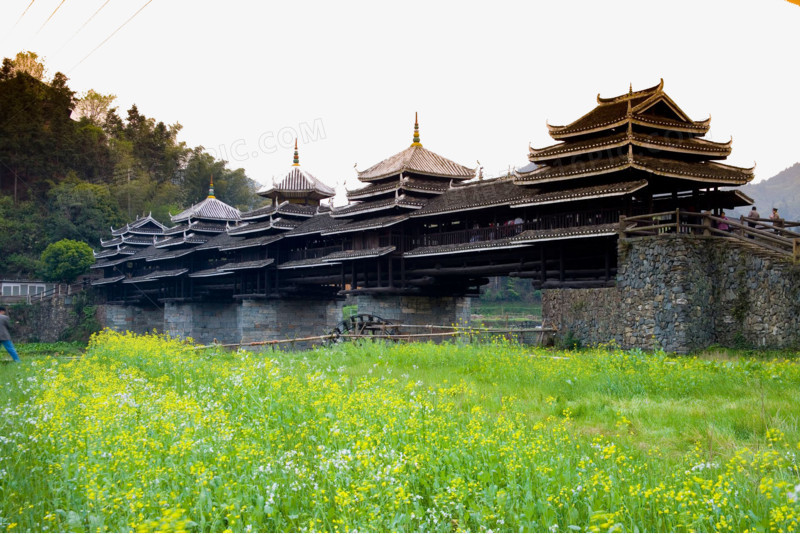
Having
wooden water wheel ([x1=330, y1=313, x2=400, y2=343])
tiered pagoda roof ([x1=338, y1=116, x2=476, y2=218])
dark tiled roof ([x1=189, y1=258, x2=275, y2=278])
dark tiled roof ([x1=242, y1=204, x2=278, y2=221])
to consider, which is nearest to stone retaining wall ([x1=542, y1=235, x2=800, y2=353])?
wooden water wheel ([x1=330, y1=313, x2=400, y2=343])

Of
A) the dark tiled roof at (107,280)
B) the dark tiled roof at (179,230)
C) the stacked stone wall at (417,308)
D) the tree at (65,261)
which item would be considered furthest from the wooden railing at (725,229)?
the tree at (65,261)

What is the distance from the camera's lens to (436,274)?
82.9 ft

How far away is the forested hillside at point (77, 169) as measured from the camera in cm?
5706

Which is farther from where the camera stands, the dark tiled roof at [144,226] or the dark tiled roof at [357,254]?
the dark tiled roof at [144,226]

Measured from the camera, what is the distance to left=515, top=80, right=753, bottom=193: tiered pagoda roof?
18203mm

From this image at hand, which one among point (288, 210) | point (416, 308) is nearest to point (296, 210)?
point (288, 210)

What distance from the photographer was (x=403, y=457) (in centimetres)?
562

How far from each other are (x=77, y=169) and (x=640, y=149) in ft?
209

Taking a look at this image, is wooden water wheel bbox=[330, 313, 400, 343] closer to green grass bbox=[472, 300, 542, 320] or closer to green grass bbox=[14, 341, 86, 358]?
green grass bbox=[14, 341, 86, 358]

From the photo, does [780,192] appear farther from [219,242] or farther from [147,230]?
[219,242]

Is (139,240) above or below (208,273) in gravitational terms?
above

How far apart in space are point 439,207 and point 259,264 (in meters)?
12.2

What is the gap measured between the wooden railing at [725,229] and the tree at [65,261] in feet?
149

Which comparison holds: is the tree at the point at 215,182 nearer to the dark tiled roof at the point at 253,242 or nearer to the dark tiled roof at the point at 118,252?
the dark tiled roof at the point at 118,252
